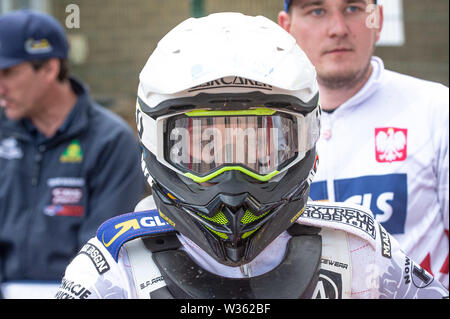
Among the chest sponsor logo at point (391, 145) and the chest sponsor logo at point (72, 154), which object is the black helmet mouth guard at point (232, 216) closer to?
the chest sponsor logo at point (391, 145)

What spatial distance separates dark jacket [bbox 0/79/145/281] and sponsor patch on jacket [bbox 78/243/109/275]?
1.77 meters

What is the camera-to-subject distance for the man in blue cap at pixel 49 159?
3957mm

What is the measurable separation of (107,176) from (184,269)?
2.02 meters

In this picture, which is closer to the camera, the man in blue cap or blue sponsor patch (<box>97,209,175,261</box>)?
blue sponsor patch (<box>97,209,175,261</box>)

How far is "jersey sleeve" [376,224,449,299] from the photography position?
224 centimetres

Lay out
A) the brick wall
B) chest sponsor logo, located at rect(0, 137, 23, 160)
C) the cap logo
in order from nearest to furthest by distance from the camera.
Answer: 1. chest sponsor logo, located at rect(0, 137, 23, 160)
2. the cap logo
3. the brick wall

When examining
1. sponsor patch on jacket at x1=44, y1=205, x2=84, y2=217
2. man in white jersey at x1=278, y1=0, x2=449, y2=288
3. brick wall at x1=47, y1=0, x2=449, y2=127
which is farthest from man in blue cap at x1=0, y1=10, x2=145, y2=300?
man in white jersey at x1=278, y1=0, x2=449, y2=288

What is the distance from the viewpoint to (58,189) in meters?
4.00

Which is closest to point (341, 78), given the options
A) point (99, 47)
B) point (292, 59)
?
point (292, 59)

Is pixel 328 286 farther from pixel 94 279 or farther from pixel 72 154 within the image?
pixel 72 154

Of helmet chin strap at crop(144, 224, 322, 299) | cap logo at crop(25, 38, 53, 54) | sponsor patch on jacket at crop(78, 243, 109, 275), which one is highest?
cap logo at crop(25, 38, 53, 54)

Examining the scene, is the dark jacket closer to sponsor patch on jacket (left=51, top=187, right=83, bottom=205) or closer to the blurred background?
sponsor patch on jacket (left=51, top=187, right=83, bottom=205)

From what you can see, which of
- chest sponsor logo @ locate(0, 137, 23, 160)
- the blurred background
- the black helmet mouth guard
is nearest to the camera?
the black helmet mouth guard

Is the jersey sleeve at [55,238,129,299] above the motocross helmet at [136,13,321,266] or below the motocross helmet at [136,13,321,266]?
below
